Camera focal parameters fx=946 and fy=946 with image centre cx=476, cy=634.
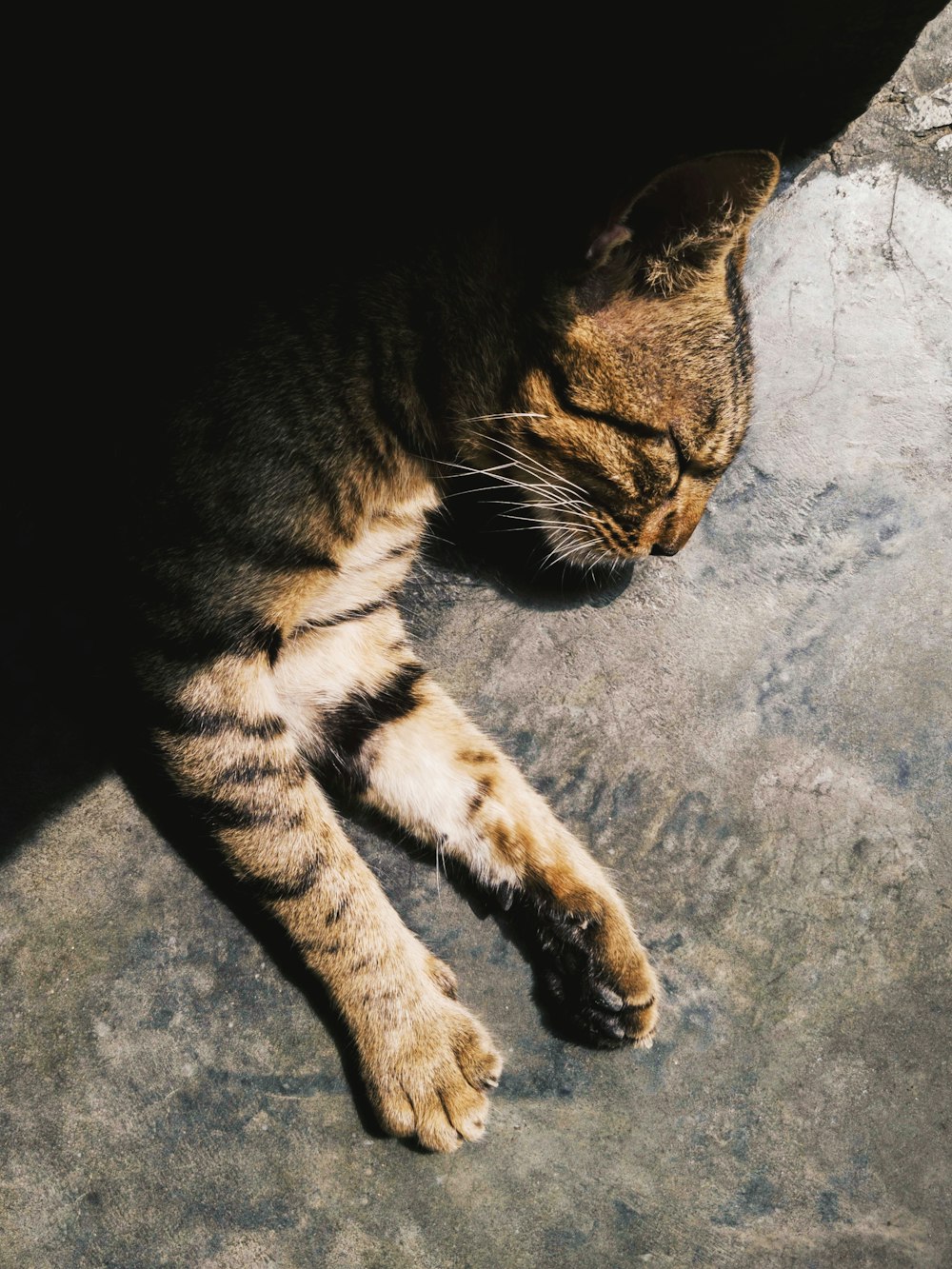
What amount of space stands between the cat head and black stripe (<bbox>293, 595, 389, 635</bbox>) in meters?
0.37

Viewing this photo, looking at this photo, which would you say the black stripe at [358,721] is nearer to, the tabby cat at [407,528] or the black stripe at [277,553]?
the tabby cat at [407,528]

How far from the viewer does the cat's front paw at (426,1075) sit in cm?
183

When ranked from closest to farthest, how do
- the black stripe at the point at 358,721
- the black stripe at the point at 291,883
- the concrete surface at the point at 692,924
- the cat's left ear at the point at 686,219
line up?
the cat's left ear at the point at 686,219 < the black stripe at the point at 291,883 < the concrete surface at the point at 692,924 < the black stripe at the point at 358,721

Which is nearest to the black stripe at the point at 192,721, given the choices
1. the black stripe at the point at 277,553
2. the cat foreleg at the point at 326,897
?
the cat foreleg at the point at 326,897

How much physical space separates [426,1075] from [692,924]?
656 millimetres

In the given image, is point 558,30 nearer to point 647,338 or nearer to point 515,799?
point 647,338

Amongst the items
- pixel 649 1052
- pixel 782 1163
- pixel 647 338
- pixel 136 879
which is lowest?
pixel 782 1163

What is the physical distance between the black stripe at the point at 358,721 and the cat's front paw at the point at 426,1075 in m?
0.49

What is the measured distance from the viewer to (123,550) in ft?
5.25

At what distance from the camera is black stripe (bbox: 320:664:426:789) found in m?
2.02

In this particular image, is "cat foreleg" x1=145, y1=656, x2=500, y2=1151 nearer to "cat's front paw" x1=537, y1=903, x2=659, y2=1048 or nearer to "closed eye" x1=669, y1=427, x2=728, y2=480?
"cat's front paw" x1=537, y1=903, x2=659, y2=1048

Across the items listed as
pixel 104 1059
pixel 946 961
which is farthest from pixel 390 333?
pixel 946 961

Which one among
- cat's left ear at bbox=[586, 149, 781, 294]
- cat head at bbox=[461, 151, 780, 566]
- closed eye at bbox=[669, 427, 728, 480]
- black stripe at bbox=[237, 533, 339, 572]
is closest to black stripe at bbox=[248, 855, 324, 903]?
black stripe at bbox=[237, 533, 339, 572]

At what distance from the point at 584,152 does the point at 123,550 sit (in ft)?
3.32
